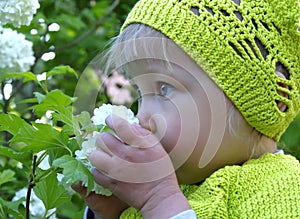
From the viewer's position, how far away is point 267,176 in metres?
1.91

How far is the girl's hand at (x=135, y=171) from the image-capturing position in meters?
1.78

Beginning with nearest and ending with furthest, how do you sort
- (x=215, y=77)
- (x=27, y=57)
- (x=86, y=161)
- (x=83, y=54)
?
1. (x=86, y=161)
2. (x=215, y=77)
3. (x=27, y=57)
4. (x=83, y=54)

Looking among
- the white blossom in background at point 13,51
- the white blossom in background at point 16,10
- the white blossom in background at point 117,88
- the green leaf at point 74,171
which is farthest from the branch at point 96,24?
the green leaf at point 74,171

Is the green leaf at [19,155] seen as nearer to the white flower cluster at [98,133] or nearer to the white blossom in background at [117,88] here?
the white flower cluster at [98,133]

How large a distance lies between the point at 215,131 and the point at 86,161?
1.19ft

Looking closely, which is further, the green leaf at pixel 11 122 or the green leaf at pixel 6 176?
the green leaf at pixel 6 176

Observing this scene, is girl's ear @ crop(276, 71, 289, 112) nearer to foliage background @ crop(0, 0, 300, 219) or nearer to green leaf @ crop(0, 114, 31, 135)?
green leaf @ crop(0, 114, 31, 135)

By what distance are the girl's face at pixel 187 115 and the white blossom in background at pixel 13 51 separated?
2.88 feet

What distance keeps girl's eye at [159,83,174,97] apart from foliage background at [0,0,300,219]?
0.89m

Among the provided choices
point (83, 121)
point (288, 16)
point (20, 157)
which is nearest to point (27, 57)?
point (20, 157)

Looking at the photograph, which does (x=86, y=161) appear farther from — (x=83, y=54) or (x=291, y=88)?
(x=83, y=54)

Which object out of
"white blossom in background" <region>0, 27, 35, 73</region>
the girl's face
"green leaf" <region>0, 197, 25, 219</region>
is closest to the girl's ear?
the girl's face

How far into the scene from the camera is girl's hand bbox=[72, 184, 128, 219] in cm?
195

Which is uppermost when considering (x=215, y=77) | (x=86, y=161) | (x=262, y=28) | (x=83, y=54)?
(x=262, y=28)
